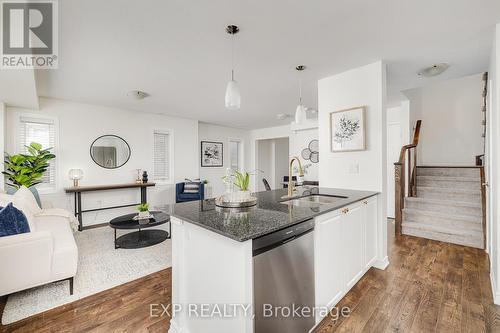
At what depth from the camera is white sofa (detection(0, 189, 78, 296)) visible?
1801mm

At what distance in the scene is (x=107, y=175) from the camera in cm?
469

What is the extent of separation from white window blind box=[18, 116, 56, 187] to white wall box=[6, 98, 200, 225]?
0.10 meters

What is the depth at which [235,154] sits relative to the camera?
7.67 metres

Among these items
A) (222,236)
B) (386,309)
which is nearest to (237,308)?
(222,236)

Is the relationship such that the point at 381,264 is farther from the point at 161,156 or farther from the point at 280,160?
the point at 280,160

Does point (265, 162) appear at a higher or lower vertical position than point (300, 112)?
lower

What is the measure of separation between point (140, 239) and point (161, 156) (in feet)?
8.72

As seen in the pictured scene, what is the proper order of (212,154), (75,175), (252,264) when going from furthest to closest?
1. (212,154)
2. (75,175)
3. (252,264)

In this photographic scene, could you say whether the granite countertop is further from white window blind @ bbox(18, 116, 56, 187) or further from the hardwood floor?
white window blind @ bbox(18, 116, 56, 187)

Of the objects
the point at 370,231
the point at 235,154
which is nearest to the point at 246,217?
the point at 370,231

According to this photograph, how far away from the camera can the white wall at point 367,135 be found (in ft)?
8.52

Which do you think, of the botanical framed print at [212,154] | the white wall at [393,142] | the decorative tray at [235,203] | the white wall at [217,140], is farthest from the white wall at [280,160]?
the decorative tray at [235,203]

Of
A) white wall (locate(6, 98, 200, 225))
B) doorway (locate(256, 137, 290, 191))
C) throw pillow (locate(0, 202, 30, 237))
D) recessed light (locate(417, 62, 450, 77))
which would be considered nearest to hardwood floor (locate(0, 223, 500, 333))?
throw pillow (locate(0, 202, 30, 237))

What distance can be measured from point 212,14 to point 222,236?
66.2 inches
